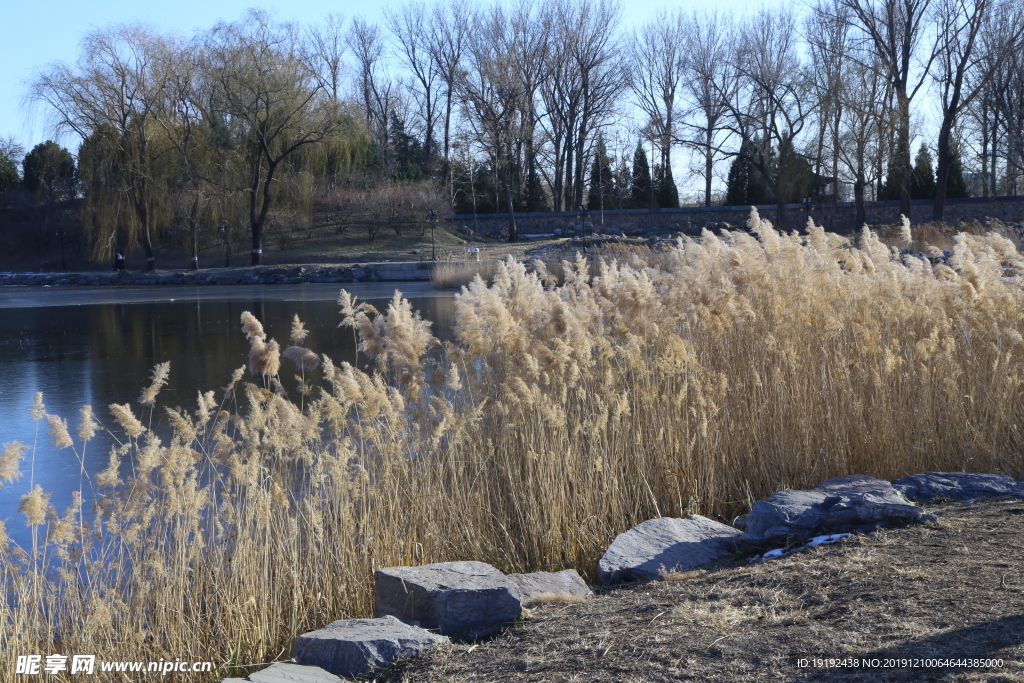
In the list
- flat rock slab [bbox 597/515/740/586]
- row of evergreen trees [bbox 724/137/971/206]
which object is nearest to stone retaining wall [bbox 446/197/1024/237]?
row of evergreen trees [bbox 724/137/971/206]

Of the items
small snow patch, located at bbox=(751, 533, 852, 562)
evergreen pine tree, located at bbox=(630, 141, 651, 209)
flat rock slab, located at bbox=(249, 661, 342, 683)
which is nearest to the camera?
flat rock slab, located at bbox=(249, 661, 342, 683)

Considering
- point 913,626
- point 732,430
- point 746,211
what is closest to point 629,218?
point 746,211

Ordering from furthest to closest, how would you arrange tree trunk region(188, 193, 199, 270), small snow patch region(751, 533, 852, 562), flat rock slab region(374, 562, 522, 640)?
1. tree trunk region(188, 193, 199, 270)
2. small snow patch region(751, 533, 852, 562)
3. flat rock slab region(374, 562, 522, 640)

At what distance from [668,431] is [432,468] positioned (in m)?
1.44

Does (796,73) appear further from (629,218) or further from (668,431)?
(668,431)

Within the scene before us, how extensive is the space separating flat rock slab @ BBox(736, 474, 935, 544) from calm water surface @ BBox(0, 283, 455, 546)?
3585mm

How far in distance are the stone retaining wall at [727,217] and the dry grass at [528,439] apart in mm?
34707

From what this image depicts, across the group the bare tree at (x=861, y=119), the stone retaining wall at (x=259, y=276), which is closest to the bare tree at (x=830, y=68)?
the bare tree at (x=861, y=119)

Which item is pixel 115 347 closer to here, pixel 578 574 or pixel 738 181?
pixel 578 574

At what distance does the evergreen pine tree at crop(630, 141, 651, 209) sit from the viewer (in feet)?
158

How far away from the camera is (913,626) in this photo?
2777mm

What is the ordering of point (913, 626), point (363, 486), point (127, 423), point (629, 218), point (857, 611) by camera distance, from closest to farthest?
point (913, 626) → point (857, 611) → point (127, 423) → point (363, 486) → point (629, 218)

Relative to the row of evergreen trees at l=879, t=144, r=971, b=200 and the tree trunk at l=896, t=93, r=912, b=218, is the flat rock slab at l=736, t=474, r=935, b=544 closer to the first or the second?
the tree trunk at l=896, t=93, r=912, b=218

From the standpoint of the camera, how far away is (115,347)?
14898 mm
